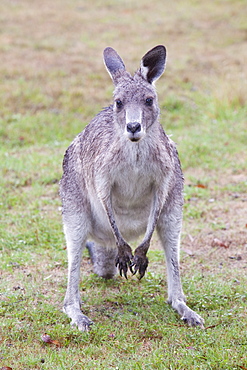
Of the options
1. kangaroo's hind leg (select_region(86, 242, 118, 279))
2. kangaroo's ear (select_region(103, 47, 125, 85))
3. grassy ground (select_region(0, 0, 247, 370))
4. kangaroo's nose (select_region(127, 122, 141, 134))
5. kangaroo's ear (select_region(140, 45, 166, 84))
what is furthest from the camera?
kangaroo's hind leg (select_region(86, 242, 118, 279))

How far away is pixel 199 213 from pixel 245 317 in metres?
2.03

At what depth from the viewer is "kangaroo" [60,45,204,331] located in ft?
11.4

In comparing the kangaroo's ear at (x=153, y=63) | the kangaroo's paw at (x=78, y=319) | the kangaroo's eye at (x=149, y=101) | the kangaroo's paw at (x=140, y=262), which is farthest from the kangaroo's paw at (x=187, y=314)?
the kangaroo's ear at (x=153, y=63)

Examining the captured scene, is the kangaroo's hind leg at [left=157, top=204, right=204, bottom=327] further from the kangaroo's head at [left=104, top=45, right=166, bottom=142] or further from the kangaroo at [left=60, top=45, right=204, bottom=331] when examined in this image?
the kangaroo's head at [left=104, top=45, right=166, bottom=142]

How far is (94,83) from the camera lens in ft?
33.4

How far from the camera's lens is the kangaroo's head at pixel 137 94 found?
3229 millimetres

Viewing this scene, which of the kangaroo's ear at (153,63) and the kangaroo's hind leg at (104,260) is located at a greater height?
the kangaroo's ear at (153,63)

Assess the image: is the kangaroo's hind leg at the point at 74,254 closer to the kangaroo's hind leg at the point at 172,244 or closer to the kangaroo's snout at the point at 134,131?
the kangaroo's hind leg at the point at 172,244

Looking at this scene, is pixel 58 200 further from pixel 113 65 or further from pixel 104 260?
pixel 113 65

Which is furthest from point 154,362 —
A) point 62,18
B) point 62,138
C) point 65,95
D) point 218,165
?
point 62,18

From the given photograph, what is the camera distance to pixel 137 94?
346cm

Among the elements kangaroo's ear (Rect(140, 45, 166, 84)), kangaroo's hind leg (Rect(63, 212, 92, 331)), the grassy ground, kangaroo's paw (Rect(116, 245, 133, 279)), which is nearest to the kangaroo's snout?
kangaroo's ear (Rect(140, 45, 166, 84))

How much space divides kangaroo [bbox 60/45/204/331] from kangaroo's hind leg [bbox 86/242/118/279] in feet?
0.04

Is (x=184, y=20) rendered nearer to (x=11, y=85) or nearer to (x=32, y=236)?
(x=11, y=85)
